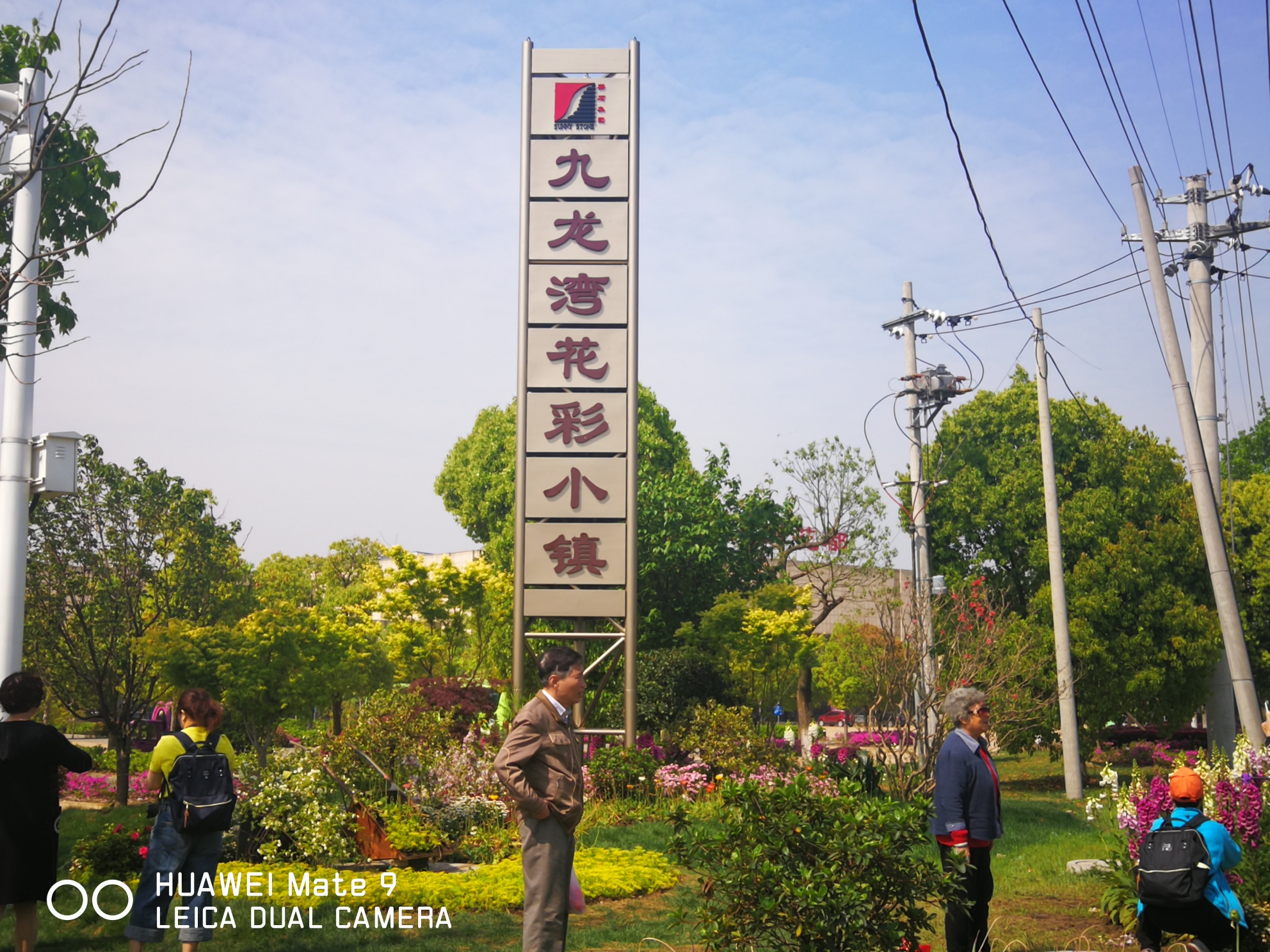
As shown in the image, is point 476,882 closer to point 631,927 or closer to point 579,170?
point 631,927

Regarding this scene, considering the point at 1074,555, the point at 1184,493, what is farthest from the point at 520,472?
the point at 1184,493

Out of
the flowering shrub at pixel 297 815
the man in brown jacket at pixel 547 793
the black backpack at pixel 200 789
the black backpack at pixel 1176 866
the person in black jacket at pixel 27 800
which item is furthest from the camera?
the flowering shrub at pixel 297 815

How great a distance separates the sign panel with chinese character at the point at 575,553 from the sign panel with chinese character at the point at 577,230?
3.63 metres

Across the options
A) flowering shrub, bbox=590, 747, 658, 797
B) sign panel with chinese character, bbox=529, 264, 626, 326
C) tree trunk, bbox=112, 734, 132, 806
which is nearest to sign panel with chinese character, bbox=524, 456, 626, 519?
sign panel with chinese character, bbox=529, 264, 626, 326

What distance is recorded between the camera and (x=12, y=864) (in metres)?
5.85

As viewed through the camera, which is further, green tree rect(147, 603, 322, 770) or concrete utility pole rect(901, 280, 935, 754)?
green tree rect(147, 603, 322, 770)

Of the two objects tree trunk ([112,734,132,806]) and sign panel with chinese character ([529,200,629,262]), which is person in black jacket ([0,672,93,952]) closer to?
sign panel with chinese character ([529,200,629,262])

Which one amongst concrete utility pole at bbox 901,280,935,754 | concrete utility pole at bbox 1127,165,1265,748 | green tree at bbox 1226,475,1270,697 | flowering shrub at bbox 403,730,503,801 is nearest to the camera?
concrete utility pole at bbox 1127,165,1265,748

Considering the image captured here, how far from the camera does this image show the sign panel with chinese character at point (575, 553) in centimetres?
1429

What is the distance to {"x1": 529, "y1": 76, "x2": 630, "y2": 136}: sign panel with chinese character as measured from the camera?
1498cm

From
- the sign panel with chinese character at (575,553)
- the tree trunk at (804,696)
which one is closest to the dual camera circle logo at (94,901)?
the sign panel with chinese character at (575,553)

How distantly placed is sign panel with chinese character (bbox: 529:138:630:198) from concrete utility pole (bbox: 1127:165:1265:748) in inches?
278

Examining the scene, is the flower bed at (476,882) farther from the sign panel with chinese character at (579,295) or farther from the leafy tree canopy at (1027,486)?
the leafy tree canopy at (1027,486)

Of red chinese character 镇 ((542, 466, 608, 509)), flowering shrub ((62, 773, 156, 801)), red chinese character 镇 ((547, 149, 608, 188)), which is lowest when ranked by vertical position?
flowering shrub ((62, 773, 156, 801))
